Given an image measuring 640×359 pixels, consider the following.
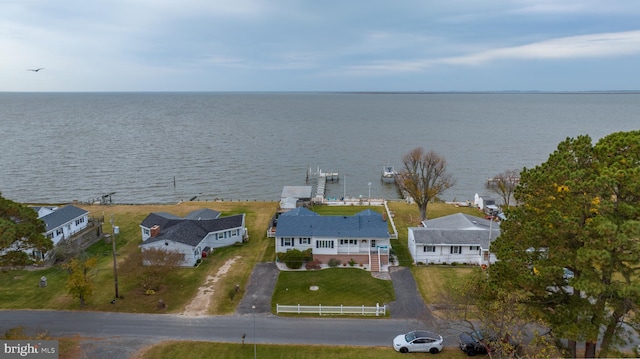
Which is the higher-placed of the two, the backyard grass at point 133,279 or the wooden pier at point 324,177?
the wooden pier at point 324,177

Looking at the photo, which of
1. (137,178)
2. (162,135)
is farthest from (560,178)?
(162,135)

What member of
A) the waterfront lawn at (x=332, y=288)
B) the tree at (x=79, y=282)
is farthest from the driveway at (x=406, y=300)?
the tree at (x=79, y=282)

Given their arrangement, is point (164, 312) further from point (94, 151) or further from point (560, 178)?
point (94, 151)

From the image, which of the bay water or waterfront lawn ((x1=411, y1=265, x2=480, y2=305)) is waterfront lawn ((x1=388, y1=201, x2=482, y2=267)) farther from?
the bay water

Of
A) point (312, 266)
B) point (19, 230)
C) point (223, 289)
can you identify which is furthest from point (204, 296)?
point (19, 230)

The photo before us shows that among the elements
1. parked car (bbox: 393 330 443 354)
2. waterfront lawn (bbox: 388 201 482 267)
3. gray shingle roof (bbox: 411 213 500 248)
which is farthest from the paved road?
waterfront lawn (bbox: 388 201 482 267)

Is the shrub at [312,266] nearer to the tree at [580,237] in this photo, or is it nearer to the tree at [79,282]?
the tree at [79,282]

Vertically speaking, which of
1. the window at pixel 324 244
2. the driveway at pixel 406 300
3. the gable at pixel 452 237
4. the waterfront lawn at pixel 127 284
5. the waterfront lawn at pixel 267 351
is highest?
the gable at pixel 452 237
